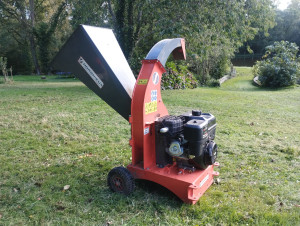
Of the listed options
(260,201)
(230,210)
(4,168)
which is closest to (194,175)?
(230,210)

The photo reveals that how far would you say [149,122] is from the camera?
109 inches

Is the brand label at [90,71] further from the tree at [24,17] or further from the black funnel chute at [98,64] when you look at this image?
the tree at [24,17]

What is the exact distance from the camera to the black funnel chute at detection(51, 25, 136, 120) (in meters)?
2.81

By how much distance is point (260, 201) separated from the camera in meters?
2.80

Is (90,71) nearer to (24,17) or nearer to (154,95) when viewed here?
(154,95)

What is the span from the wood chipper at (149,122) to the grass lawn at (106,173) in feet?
0.77

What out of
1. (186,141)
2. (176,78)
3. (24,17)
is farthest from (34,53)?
(186,141)

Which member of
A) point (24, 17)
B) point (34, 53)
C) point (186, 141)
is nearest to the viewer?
point (186, 141)

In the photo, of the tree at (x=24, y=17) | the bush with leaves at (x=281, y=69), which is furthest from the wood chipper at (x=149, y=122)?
the tree at (x=24, y=17)

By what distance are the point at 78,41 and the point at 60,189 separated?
66.8 inches

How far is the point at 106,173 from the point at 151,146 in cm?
95

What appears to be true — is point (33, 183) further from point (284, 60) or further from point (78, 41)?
point (284, 60)

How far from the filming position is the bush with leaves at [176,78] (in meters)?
12.5

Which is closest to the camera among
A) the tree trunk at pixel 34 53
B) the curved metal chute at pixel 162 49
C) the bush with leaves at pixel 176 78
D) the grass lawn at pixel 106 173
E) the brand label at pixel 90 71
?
the grass lawn at pixel 106 173
